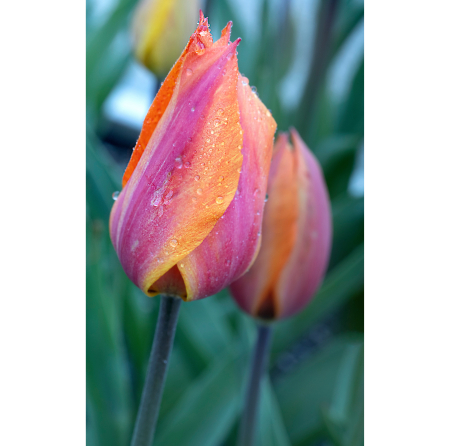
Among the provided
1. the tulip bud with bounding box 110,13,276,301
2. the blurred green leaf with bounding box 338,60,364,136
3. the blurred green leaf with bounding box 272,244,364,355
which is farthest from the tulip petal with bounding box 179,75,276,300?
the blurred green leaf with bounding box 338,60,364,136

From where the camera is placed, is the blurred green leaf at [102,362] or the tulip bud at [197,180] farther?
the blurred green leaf at [102,362]

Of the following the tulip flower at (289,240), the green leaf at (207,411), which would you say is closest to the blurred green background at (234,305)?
the green leaf at (207,411)

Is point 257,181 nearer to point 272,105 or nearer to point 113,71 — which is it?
point 272,105

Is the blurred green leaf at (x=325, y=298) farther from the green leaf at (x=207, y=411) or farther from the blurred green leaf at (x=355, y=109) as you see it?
the blurred green leaf at (x=355, y=109)

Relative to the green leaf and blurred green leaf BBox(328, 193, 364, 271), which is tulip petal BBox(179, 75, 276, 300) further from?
blurred green leaf BBox(328, 193, 364, 271)

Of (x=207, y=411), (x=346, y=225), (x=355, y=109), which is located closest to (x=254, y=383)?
(x=207, y=411)
